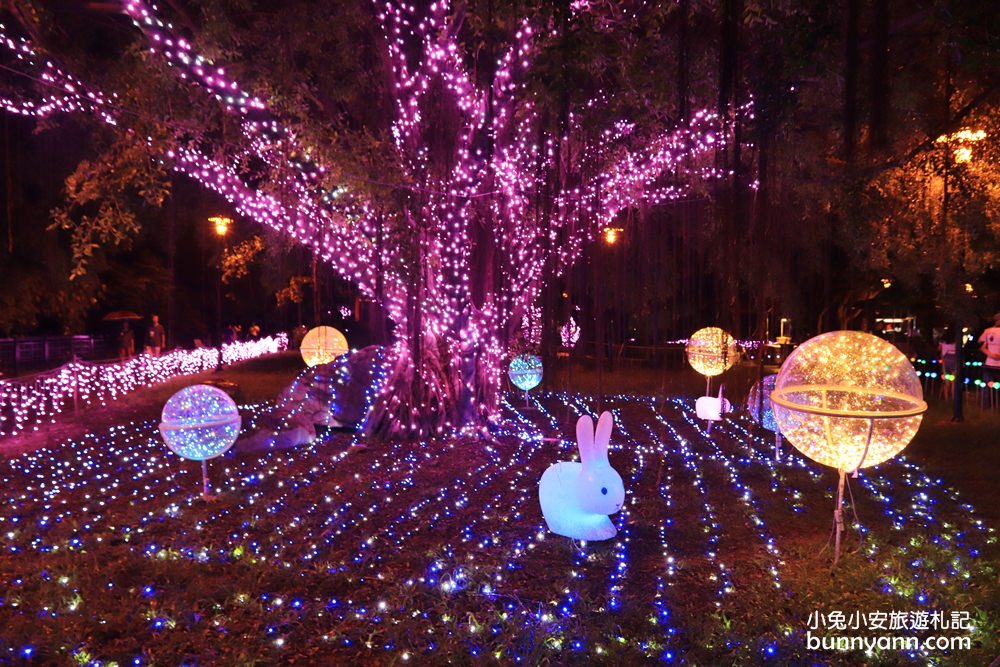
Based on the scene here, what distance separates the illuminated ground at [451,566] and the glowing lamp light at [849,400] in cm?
91

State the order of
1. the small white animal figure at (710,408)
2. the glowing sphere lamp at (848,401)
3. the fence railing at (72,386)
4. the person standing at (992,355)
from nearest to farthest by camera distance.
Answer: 1. the glowing sphere lamp at (848,401)
2. the small white animal figure at (710,408)
3. the fence railing at (72,386)
4. the person standing at (992,355)

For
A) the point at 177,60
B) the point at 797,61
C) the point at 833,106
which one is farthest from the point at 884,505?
the point at 177,60

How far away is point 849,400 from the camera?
187 inches

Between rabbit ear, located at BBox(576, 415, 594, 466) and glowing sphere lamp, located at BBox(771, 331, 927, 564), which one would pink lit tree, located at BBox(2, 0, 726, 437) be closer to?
rabbit ear, located at BBox(576, 415, 594, 466)

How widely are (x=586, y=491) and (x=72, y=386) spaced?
1049 centimetres

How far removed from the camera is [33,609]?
4.13m

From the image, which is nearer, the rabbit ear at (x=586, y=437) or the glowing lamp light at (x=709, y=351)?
the rabbit ear at (x=586, y=437)

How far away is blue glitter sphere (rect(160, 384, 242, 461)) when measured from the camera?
643cm

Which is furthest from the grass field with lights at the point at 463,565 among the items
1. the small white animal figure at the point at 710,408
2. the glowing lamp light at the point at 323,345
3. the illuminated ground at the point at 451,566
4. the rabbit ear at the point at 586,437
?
the glowing lamp light at the point at 323,345

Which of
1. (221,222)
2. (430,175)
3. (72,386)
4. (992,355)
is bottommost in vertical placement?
(72,386)

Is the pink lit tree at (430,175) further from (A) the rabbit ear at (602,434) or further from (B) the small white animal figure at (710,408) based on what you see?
(A) the rabbit ear at (602,434)

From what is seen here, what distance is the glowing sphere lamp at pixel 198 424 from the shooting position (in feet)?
21.1

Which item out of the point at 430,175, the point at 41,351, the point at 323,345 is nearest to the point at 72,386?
the point at 323,345

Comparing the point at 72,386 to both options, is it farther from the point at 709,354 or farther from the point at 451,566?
the point at 709,354
